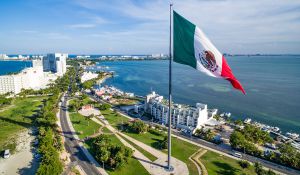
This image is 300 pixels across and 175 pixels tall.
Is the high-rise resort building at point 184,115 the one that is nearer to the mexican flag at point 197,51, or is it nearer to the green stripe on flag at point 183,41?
the green stripe on flag at point 183,41

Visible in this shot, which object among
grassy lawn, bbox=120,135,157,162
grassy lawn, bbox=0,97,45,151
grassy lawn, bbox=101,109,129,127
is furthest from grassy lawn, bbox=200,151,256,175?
grassy lawn, bbox=0,97,45,151

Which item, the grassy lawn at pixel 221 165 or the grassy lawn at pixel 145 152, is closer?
the grassy lawn at pixel 221 165

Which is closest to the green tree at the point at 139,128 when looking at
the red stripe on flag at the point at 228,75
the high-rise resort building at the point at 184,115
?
the high-rise resort building at the point at 184,115

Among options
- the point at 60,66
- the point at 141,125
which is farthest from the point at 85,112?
the point at 60,66

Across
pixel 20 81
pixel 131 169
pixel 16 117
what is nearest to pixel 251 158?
pixel 131 169

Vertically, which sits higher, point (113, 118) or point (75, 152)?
→ point (113, 118)

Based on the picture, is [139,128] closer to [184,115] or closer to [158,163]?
[184,115]

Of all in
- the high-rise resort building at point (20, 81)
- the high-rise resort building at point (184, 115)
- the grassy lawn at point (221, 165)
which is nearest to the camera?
the grassy lawn at point (221, 165)
